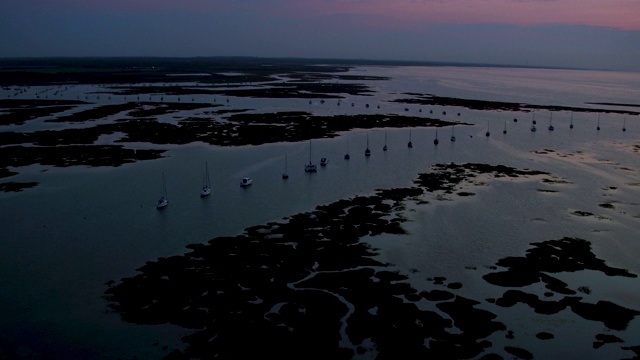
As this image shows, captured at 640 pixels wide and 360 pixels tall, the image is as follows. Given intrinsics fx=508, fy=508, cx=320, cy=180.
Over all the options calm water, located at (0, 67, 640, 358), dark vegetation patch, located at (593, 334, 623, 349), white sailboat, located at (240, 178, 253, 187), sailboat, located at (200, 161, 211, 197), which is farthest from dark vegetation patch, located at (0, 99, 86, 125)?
dark vegetation patch, located at (593, 334, 623, 349)

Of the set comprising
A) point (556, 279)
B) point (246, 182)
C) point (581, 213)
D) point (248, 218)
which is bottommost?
point (556, 279)

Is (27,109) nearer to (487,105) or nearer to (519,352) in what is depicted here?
(487,105)

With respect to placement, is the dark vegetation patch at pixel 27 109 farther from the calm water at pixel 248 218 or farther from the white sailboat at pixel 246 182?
the white sailboat at pixel 246 182

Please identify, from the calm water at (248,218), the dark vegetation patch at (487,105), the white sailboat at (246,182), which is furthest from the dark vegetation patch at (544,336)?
the dark vegetation patch at (487,105)

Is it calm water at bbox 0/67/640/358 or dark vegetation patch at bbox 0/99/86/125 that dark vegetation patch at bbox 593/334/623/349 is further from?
dark vegetation patch at bbox 0/99/86/125

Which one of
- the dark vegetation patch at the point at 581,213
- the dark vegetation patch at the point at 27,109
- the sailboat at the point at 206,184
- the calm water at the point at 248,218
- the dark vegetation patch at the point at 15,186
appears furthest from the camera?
the dark vegetation patch at the point at 27,109

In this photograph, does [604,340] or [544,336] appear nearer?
[604,340]

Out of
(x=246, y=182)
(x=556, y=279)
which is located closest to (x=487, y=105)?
(x=246, y=182)

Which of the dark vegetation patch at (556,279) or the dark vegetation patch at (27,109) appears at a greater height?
the dark vegetation patch at (27,109)
